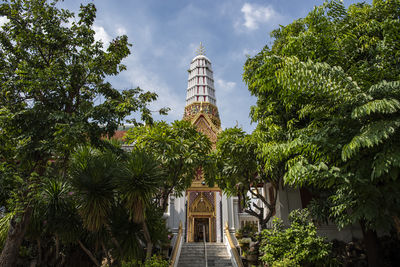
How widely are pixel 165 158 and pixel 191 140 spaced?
1.63 metres

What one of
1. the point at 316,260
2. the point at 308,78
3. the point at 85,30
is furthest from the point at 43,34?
the point at 316,260

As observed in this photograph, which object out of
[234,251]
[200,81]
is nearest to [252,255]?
[234,251]

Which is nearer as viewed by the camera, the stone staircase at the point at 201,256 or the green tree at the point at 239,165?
the green tree at the point at 239,165

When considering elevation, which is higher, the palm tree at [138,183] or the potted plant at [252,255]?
the palm tree at [138,183]

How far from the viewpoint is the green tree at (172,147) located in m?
9.84

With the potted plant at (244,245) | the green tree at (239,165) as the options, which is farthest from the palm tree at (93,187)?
the potted plant at (244,245)

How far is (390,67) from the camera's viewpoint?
6.48 m

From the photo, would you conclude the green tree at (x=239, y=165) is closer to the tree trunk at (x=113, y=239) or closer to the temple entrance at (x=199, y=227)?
the tree trunk at (x=113, y=239)

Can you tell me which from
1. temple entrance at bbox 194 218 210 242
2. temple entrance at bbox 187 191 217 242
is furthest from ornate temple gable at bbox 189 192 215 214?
temple entrance at bbox 194 218 210 242

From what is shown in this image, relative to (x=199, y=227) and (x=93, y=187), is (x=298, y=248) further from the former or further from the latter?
(x=199, y=227)

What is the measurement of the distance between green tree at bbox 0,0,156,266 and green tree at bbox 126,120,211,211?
1.34m

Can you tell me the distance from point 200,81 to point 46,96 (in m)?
23.2

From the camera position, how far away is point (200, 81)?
31.3 meters

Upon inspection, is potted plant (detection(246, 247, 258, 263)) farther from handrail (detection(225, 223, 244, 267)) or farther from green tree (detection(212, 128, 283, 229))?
green tree (detection(212, 128, 283, 229))
